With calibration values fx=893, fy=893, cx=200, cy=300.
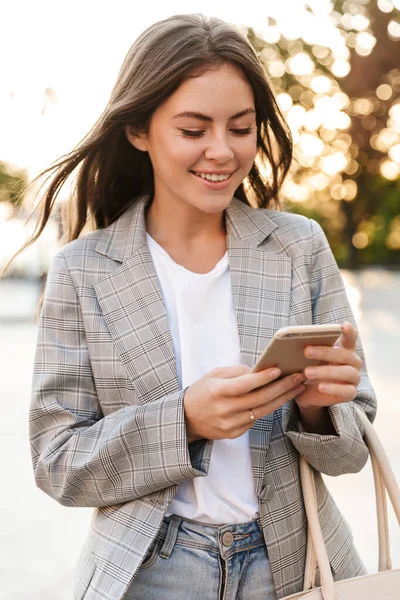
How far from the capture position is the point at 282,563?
1.65 m

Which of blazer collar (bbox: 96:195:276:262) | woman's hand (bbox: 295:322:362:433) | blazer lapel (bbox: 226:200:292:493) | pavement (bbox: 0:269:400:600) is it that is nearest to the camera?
woman's hand (bbox: 295:322:362:433)

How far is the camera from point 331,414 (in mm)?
1629

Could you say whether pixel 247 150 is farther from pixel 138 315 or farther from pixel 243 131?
pixel 138 315

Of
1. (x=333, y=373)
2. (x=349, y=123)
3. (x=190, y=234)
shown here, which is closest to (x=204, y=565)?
(x=333, y=373)

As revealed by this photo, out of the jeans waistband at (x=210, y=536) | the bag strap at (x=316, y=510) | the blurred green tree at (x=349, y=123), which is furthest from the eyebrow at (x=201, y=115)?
the blurred green tree at (x=349, y=123)

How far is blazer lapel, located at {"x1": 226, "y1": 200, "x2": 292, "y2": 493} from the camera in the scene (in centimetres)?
169

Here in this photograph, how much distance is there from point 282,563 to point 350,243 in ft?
88.7

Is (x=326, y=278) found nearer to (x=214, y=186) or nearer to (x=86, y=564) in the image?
(x=214, y=186)

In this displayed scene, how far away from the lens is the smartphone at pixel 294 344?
134 centimetres

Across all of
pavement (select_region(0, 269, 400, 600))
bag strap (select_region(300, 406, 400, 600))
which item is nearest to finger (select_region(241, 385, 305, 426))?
bag strap (select_region(300, 406, 400, 600))

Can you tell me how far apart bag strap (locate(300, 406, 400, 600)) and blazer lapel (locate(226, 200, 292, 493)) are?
3.8 inches

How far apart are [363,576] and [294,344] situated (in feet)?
1.64

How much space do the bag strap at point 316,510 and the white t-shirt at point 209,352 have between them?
10 cm

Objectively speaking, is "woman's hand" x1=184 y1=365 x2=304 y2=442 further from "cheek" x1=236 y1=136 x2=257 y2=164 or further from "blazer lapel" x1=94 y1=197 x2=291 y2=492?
"cheek" x1=236 y1=136 x2=257 y2=164
